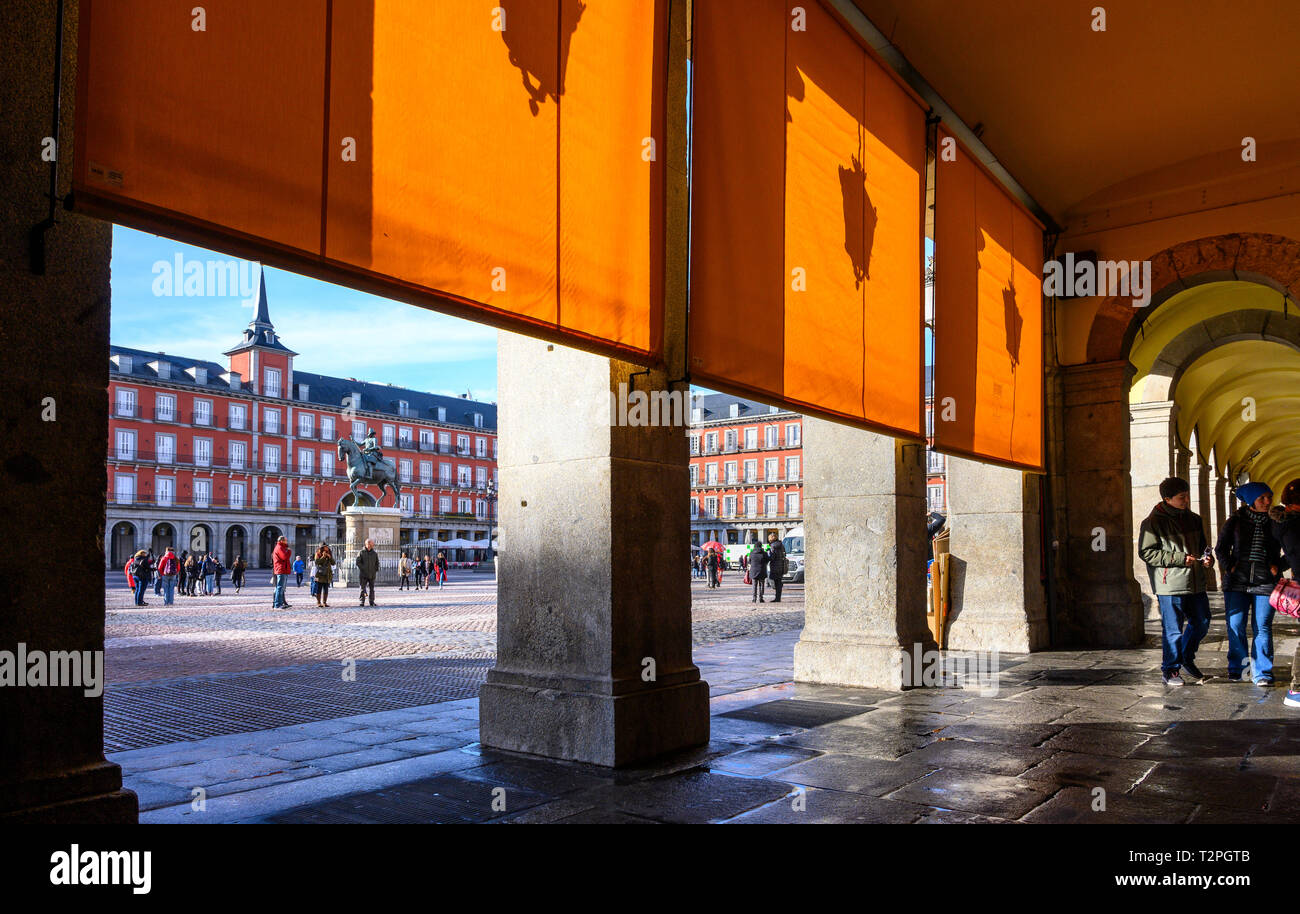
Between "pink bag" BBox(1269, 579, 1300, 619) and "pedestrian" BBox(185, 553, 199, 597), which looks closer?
"pink bag" BBox(1269, 579, 1300, 619)

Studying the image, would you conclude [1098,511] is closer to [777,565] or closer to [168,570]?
[777,565]

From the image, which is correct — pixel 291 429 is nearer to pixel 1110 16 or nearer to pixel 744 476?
pixel 744 476

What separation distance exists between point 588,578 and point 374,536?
2714 centimetres

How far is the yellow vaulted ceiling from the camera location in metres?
17.6

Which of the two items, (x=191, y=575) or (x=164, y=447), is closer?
(x=191, y=575)

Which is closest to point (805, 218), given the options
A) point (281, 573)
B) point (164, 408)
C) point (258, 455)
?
point (281, 573)

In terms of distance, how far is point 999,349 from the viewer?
9836mm

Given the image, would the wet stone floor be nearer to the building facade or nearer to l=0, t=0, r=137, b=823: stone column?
l=0, t=0, r=137, b=823: stone column

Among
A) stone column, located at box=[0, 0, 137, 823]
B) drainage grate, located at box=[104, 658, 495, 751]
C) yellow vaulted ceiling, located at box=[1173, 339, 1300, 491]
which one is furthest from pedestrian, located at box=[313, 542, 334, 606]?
stone column, located at box=[0, 0, 137, 823]

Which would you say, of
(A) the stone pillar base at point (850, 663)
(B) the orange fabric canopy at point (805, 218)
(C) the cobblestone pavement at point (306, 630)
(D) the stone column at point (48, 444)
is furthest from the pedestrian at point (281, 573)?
(D) the stone column at point (48, 444)

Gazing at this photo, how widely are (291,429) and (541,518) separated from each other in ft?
224

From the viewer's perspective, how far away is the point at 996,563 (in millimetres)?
10516

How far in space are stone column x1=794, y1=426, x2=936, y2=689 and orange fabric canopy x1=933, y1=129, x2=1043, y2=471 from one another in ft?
2.41
